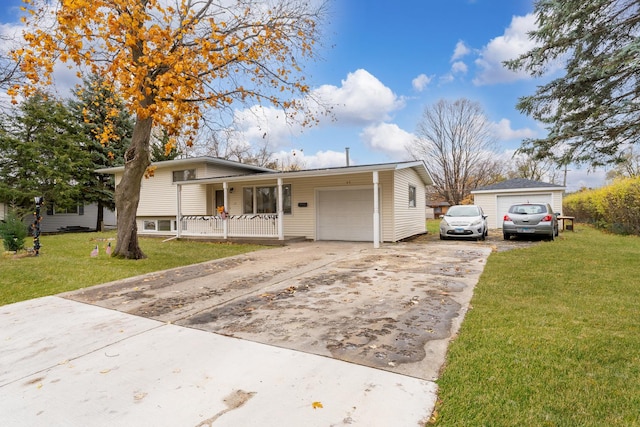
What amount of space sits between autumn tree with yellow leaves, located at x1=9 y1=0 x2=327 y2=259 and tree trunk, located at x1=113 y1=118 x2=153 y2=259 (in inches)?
1.0

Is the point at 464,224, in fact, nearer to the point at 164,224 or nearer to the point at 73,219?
the point at 164,224

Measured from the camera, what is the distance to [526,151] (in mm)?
6797

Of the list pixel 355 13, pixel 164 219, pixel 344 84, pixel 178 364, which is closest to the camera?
pixel 178 364

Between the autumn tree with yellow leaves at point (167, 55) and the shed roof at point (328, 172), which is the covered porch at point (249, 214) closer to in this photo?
the shed roof at point (328, 172)

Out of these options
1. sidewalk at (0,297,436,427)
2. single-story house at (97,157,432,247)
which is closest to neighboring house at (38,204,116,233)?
single-story house at (97,157,432,247)

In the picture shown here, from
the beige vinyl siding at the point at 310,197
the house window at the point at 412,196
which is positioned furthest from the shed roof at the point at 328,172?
the beige vinyl siding at the point at 310,197

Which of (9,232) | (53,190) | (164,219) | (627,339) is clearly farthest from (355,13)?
(53,190)

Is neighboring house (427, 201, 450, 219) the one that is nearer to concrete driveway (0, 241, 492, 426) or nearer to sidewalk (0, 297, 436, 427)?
concrete driveway (0, 241, 492, 426)

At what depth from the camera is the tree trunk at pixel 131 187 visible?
8.79 m

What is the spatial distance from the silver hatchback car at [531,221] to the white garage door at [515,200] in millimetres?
6857

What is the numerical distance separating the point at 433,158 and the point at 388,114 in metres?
14.8

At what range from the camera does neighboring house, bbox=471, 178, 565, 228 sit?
17859 mm

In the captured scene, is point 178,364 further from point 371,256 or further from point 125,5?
point 125,5

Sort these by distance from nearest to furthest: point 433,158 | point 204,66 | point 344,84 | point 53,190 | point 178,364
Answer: point 178,364
point 204,66
point 344,84
point 53,190
point 433,158
